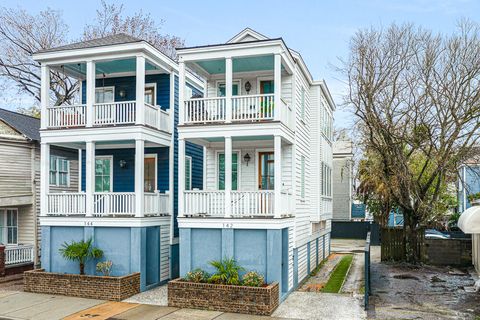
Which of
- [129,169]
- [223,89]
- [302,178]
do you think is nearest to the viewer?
[223,89]

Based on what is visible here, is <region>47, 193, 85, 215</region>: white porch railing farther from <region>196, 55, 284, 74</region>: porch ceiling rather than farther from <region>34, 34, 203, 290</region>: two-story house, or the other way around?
<region>196, 55, 284, 74</region>: porch ceiling

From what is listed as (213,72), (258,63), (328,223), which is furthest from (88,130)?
(328,223)

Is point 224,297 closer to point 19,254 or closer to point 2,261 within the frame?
point 2,261

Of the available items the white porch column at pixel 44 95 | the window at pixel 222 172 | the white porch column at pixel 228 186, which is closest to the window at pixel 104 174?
the white porch column at pixel 44 95

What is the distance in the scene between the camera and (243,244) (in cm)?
1457

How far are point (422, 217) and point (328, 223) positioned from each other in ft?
17.7

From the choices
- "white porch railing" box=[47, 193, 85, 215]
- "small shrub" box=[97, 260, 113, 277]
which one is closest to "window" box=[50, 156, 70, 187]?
"white porch railing" box=[47, 193, 85, 215]

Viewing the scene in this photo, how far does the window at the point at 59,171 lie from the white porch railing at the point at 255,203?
1068 cm

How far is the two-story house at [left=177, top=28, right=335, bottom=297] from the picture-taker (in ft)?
47.7

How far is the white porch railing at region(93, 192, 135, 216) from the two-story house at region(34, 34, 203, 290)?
34 millimetres

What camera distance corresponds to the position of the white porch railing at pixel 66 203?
1667 centimetres

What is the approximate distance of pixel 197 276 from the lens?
46.8ft

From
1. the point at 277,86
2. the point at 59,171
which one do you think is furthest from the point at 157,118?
the point at 59,171

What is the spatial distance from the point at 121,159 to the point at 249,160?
210 inches
